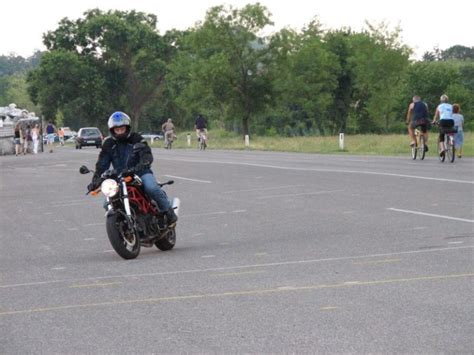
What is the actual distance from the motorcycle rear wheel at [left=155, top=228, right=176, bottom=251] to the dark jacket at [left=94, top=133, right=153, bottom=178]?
2.94 feet

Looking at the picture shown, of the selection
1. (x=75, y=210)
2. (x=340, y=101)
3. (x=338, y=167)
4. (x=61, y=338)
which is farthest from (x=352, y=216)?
(x=340, y=101)

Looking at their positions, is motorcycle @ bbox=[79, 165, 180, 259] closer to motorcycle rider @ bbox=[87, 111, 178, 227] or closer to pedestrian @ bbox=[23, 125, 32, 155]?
motorcycle rider @ bbox=[87, 111, 178, 227]

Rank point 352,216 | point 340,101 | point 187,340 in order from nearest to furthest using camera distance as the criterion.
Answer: point 187,340 < point 352,216 < point 340,101

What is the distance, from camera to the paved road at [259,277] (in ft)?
22.7

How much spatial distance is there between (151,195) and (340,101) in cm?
7562

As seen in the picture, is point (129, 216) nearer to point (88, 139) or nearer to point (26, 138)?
point (26, 138)

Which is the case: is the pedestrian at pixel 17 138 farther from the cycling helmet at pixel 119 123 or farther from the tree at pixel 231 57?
the cycling helmet at pixel 119 123

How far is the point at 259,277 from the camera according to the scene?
966cm

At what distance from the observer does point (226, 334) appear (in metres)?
7.03

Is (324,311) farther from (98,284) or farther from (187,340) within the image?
(98,284)

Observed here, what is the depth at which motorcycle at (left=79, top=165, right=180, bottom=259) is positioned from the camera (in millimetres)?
11500

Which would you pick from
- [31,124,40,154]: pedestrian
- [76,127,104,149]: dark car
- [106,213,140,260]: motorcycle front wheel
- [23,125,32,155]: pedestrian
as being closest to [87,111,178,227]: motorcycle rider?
[106,213,140,260]: motorcycle front wheel

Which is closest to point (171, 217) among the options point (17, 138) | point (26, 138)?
point (17, 138)

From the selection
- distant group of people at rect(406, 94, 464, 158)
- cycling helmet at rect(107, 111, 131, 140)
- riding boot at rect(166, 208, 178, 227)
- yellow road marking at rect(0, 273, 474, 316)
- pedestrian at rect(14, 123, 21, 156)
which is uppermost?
cycling helmet at rect(107, 111, 131, 140)
